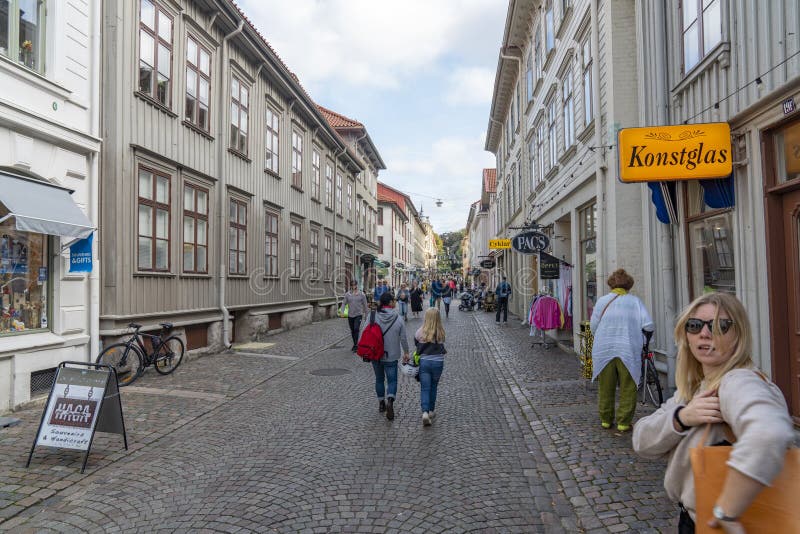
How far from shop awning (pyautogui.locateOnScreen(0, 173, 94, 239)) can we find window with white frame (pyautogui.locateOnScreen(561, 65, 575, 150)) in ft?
31.3

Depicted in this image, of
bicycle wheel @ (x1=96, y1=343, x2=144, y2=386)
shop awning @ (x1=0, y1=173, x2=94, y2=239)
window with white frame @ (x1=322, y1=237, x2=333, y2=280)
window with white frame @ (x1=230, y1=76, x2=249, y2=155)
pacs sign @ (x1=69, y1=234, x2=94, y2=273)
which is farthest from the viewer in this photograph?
window with white frame @ (x1=322, y1=237, x2=333, y2=280)

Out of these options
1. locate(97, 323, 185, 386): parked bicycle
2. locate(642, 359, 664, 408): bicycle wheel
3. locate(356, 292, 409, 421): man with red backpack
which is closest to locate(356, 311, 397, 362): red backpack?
locate(356, 292, 409, 421): man with red backpack

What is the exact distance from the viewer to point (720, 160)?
18.8ft

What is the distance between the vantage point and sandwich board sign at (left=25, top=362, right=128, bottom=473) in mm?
5070

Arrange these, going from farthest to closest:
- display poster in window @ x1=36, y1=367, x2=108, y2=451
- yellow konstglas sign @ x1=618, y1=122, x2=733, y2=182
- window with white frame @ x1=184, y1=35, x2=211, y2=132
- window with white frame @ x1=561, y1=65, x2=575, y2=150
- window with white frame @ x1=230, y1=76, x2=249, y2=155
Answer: window with white frame @ x1=230, y1=76, x2=249, y2=155, window with white frame @ x1=184, y1=35, x2=211, y2=132, window with white frame @ x1=561, y1=65, x2=575, y2=150, yellow konstglas sign @ x1=618, y1=122, x2=733, y2=182, display poster in window @ x1=36, y1=367, x2=108, y2=451

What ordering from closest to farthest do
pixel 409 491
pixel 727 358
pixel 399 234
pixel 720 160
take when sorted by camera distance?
pixel 727 358
pixel 409 491
pixel 720 160
pixel 399 234

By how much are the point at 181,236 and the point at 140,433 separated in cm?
614

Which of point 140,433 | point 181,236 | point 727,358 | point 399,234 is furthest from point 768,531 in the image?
point 399,234

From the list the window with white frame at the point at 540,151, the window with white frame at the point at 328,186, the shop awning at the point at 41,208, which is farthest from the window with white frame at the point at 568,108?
the window with white frame at the point at 328,186

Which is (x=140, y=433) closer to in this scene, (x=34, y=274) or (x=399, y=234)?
(x=34, y=274)

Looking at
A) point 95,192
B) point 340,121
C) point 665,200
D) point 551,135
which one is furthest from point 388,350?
point 340,121

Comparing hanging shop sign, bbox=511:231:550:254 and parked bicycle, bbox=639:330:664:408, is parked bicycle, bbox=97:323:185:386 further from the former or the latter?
hanging shop sign, bbox=511:231:550:254

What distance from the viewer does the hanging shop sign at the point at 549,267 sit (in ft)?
40.4

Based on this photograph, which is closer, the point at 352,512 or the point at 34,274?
the point at 352,512
